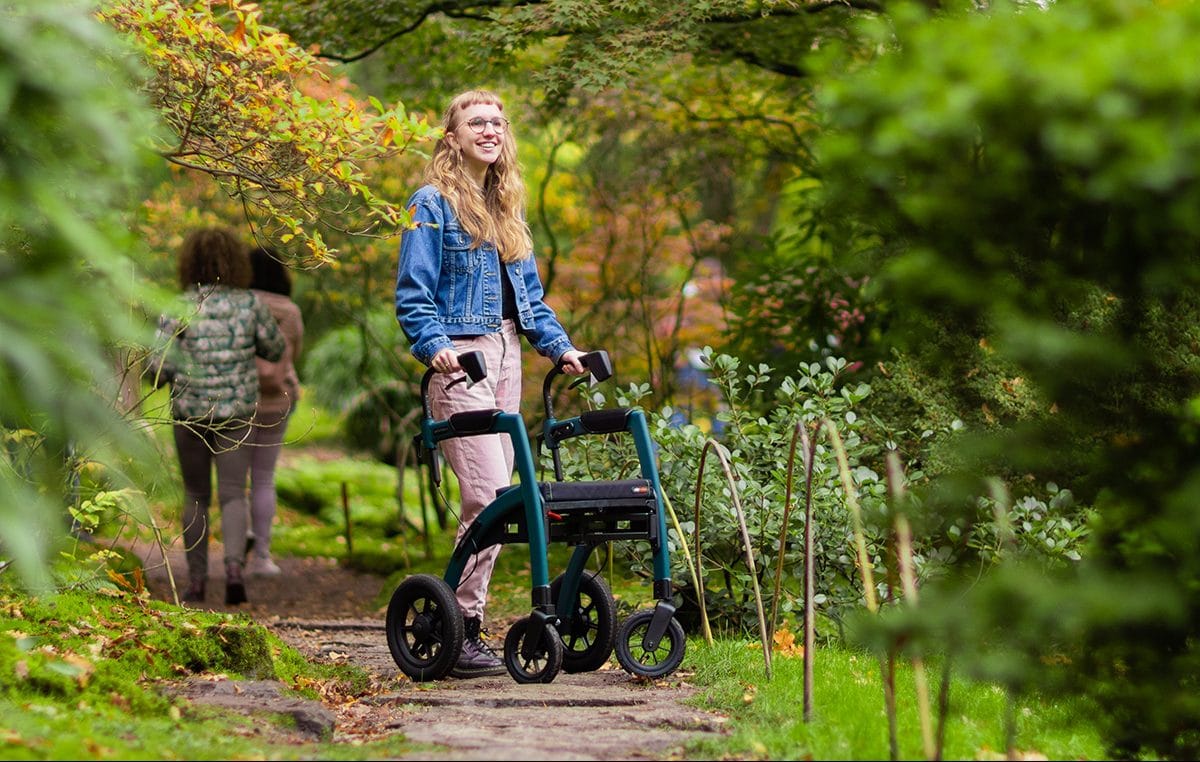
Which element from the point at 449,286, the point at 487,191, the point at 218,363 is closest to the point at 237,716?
the point at 449,286

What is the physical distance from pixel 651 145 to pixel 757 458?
18.0 feet

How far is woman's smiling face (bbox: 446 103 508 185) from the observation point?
198 inches

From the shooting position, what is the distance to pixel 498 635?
22.5 ft

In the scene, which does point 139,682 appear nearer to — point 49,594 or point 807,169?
point 49,594

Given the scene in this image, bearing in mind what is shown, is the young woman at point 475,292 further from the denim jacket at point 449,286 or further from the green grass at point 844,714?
the green grass at point 844,714

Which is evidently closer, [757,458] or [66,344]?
[66,344]

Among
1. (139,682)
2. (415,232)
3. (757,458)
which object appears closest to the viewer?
(139,682)

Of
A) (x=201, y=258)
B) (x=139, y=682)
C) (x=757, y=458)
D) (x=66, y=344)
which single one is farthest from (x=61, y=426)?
(x=201, y=258)

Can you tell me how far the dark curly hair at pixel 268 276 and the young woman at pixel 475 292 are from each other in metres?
3.31

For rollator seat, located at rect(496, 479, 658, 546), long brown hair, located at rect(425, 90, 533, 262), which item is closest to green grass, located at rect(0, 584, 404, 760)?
rollator seat, located at rect(496, 479, 658, 546)

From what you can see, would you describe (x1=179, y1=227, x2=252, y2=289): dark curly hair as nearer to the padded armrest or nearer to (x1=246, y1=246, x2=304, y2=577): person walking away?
(x1=246, y1=246, x2=304, y2=577): person walking away

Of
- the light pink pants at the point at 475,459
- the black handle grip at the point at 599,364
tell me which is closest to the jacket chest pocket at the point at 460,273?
the light pink pants at the point at 475,459

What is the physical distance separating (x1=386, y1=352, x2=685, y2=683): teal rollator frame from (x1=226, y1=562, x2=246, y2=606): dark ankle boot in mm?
3394

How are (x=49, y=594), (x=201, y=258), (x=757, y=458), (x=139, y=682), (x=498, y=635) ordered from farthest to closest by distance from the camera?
(x=201, y=258) → (x=498, y=635) → (x=757, y=458) → (x=49, y=594) → (x=139, y=682)
